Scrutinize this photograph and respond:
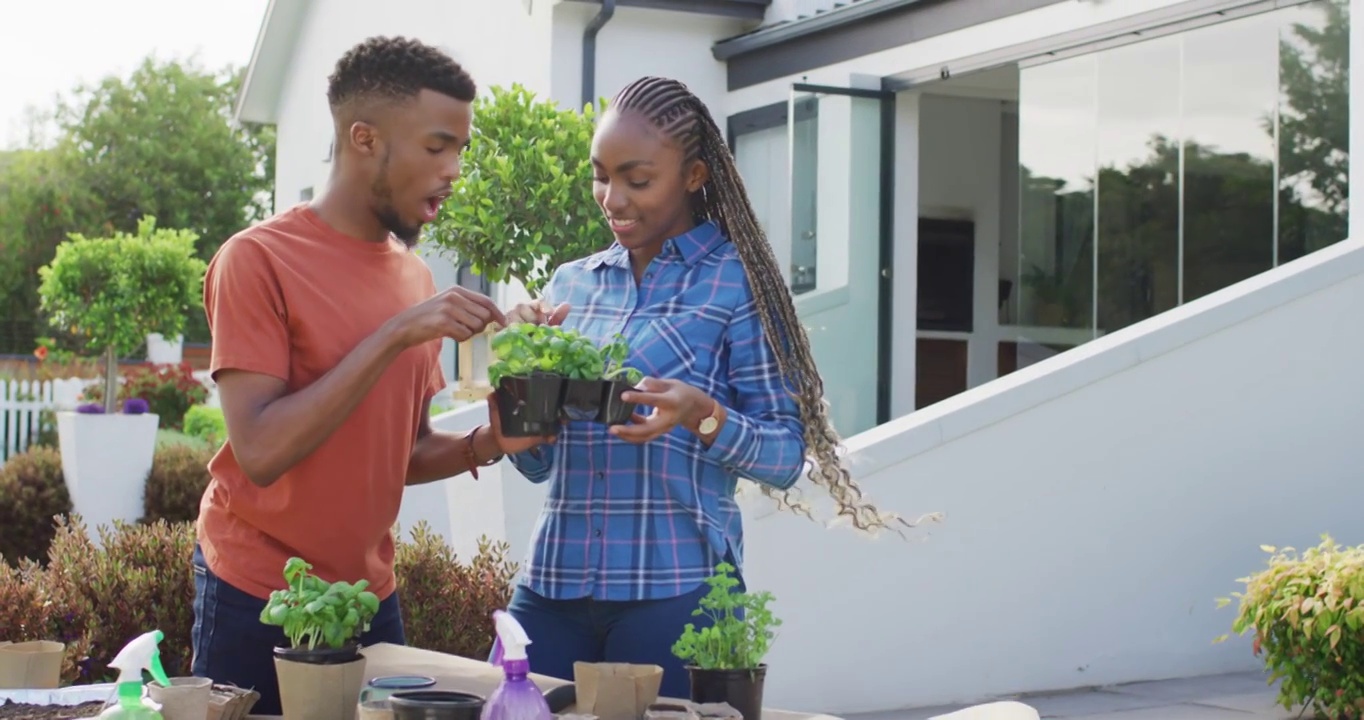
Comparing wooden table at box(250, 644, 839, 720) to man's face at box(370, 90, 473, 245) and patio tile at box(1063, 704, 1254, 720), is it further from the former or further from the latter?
patio tile at box(1063, 704, 1254, 720)

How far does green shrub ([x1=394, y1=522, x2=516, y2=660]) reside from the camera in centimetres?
558

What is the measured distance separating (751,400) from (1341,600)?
3.86 metres

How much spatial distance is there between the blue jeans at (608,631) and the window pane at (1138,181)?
821cm

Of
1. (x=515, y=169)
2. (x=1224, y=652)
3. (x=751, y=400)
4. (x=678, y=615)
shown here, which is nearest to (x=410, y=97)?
(x=751, y=400)

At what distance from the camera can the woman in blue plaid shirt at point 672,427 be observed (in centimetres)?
279

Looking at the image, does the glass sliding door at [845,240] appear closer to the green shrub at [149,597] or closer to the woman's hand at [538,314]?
the green shrub at [149,597]

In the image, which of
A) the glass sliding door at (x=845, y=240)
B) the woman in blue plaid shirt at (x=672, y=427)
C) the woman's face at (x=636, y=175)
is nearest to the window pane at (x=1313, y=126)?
the glass sliding door at (x=845, y=240)

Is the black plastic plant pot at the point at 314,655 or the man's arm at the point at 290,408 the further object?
the man's arm at the point at 290,408

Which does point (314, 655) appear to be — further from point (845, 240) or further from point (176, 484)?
point (176, 484)

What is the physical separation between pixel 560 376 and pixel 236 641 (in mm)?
744

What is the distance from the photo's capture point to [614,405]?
257 centimetres

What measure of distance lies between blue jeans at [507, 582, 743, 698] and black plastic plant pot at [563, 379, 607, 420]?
15.8 inches

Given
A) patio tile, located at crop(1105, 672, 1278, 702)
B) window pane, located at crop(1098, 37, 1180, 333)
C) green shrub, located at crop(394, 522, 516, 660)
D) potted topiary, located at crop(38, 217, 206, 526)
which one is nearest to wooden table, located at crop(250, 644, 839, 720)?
green shrub, located at crop(394, 522, 516, 660)

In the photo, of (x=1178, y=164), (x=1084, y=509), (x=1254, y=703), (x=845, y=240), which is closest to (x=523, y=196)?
(x=1084, y=509)
